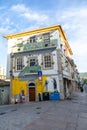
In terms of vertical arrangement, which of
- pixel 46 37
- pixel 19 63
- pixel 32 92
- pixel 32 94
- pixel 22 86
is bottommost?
pixel 32 94

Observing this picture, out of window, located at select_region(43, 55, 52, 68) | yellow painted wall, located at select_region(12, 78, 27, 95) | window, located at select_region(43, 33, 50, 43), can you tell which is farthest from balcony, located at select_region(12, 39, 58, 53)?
yellow painted wall, located at select_region(12, 78, 27, 95)

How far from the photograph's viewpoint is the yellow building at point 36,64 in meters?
21.1

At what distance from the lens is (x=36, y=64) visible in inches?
875

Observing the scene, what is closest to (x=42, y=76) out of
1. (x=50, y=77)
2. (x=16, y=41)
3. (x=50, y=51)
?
(x=50, y=77)

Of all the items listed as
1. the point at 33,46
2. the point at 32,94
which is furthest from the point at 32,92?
the point at 33,46

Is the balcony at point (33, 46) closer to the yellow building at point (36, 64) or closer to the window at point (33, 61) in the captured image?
the yellow building at point (36, 64)

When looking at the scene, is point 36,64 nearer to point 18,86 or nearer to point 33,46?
point 33,46

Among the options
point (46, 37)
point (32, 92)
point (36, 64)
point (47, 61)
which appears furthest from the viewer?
point (46, 37)

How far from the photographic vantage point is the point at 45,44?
22.5m

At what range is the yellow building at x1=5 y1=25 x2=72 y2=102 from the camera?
2113 cm

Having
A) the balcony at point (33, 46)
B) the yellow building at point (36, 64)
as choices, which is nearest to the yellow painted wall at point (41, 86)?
the yellow building at point (36, 64)

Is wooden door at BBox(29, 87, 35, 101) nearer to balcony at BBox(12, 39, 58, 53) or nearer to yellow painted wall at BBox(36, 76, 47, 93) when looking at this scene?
yellow painted wall at BBox(36, 76, 47, 93)

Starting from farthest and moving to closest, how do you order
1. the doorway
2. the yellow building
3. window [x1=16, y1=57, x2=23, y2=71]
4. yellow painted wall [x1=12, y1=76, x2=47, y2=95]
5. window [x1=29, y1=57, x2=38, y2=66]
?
window [x1=16, y1=57, x2=23, y2=71], window [x1=29, y1=57, x2=38, y2=66], the doorway, yellow painted wall [x1=12, y1=76, x2=47, y2=95], the yellow building

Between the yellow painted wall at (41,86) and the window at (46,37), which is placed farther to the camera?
the window at (46,37)
